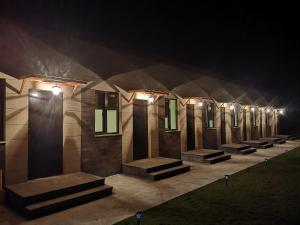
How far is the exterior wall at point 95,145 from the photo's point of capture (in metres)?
9.02

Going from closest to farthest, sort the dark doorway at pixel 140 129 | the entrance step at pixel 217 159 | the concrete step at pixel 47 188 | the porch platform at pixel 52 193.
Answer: the porch platform at pixel 52 193
the concrete step at pixel 47 188
the dark doorway at pixel 140 129
the entrance step at pixel 217 159

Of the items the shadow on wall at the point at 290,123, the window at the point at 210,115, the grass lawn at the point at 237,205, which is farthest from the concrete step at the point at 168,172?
the shadow on wall at the point at 290,123

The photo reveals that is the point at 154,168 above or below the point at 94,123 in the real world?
below

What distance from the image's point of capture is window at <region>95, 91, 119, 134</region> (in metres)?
9.70

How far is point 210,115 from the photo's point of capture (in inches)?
666

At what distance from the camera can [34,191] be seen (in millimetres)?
6395

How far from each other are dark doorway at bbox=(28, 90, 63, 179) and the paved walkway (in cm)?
167

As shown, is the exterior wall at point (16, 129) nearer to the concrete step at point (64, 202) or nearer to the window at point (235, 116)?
the concrete step at point (64, 202)

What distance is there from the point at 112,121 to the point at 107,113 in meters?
0.42

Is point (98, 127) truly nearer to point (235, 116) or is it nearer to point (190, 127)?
point (190, 127)

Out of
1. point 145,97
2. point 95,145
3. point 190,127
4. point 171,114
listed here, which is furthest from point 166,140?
point 95,145

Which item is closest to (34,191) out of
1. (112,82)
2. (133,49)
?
(112,82)

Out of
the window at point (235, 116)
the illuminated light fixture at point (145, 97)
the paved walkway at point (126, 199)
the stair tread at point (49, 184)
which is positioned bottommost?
the paved walkway at point (126, 199)

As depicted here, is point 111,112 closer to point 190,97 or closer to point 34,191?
point 34,191
